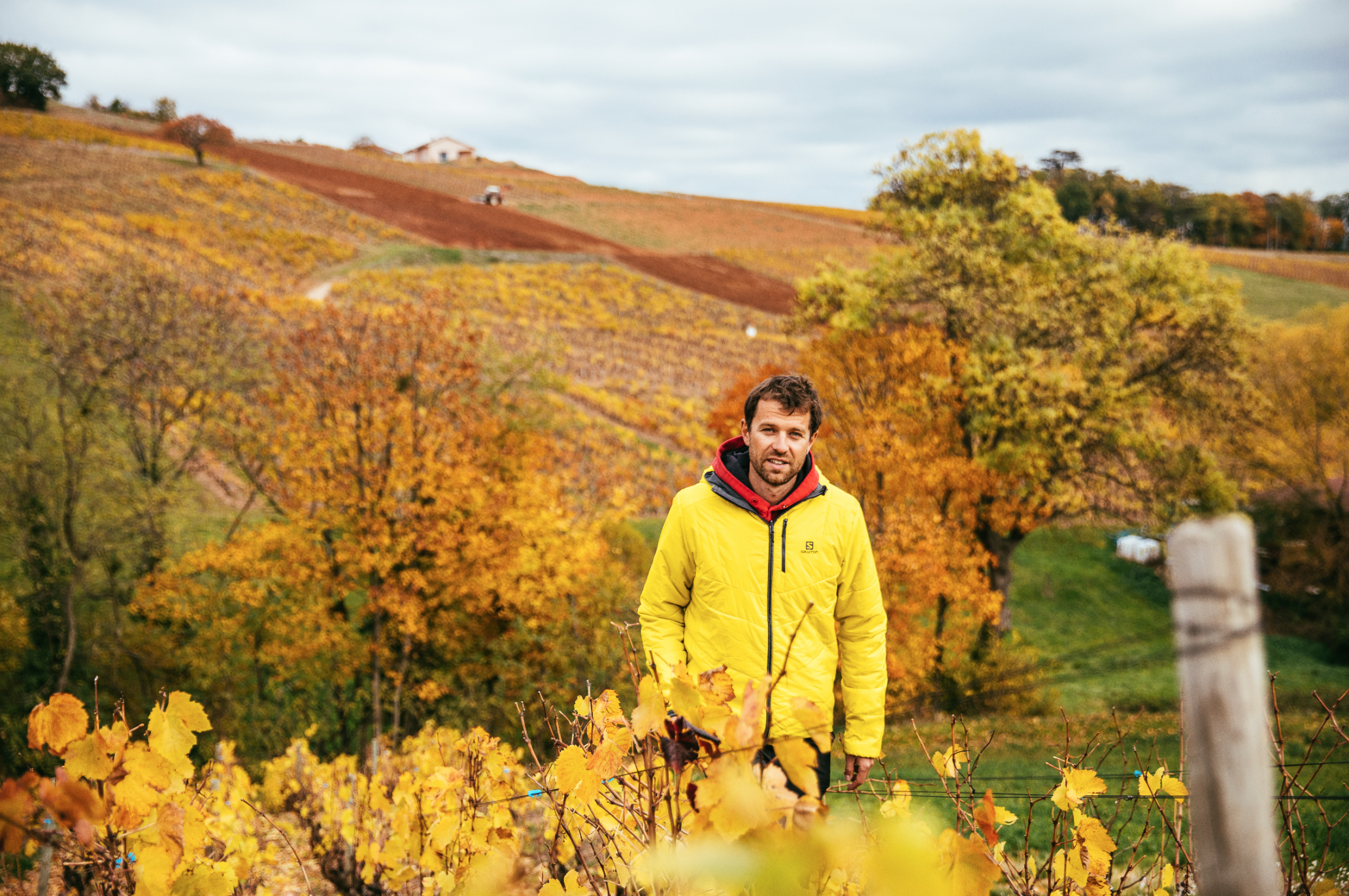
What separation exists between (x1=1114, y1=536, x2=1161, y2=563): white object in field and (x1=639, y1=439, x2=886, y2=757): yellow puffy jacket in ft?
92.1

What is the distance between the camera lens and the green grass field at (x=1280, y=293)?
4872cm

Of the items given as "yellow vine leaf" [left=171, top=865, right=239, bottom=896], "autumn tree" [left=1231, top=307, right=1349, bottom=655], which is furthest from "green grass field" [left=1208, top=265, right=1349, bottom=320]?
"yellow vine leaf" [left=171, top=865, right=239, bottom=896]

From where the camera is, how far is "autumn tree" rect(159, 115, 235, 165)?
49.7 metres

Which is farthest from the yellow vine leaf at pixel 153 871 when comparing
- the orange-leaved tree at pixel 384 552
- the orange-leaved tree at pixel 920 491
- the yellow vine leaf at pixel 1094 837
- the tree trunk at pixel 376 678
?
the orange-leaved tree at pixel 920 491

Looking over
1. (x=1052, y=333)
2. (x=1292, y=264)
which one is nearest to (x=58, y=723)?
(x=1052, y=333)

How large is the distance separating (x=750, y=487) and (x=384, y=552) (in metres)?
12.7

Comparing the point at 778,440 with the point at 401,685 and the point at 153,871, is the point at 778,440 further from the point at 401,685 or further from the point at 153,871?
the point at 401,685

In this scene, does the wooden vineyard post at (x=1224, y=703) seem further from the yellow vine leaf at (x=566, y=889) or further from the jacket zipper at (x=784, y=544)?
the jacket zipper at (x=784, y=544)

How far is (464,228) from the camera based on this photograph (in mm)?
54812

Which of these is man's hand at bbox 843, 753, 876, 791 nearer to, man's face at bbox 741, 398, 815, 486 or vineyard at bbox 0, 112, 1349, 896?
man's face at bbox 741, 398, 815, 486

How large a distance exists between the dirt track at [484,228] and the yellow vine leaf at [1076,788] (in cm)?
5059

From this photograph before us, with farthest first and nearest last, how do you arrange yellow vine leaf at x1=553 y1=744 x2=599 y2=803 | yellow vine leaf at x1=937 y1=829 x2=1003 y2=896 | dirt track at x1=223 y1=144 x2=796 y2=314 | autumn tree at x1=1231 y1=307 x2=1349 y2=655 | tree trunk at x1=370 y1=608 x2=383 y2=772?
1. dirt track at x1=223 y1=144 x2=796 y2=314
2. autumn tree at x1=1231 y1=307 x2=1349 y2=655
3. tree trunk at x1=370 y1=608 x2=383 y2=772
4. yellow vine leaf at x1=553 y1=744 x2=599 y2=803
5. yellow vine leaf at x1=937 y1=829 x2=1003 y2=896

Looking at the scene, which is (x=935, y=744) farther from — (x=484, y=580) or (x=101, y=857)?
(x=101, y=857)

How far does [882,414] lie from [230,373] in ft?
49.9
